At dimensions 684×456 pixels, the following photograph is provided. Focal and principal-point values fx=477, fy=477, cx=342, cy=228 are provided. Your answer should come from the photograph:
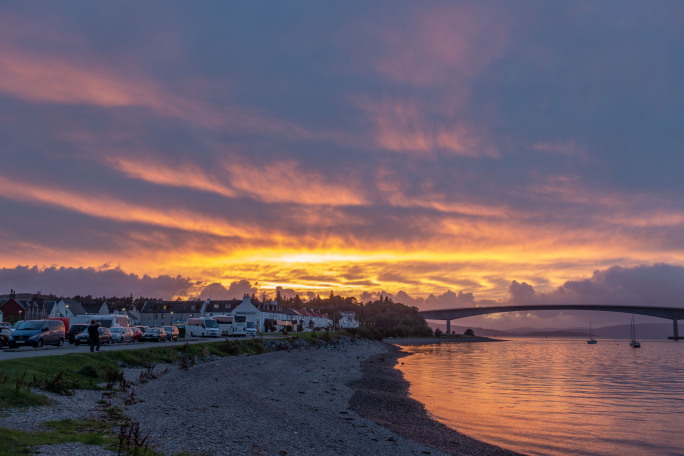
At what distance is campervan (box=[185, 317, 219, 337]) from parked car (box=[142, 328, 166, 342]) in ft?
57.4

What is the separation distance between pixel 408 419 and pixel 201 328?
194 ft

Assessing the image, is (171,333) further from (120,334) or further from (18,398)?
(18,398)

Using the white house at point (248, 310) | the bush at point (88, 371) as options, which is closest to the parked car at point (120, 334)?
the bush at point (88, 371)

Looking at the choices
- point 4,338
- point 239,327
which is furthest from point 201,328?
point 4,338

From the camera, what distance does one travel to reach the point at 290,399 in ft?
96.8

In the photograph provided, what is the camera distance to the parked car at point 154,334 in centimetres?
6053

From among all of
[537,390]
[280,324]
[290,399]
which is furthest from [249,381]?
[280,324]

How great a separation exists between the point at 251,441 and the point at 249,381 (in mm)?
18038


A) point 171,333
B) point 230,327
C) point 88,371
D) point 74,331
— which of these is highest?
point 74,331

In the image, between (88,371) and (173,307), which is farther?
(173,307)

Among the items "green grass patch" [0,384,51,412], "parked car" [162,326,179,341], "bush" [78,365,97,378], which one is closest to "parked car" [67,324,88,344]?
"parked car" [162,326,179,341]

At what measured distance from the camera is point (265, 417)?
22.4 m

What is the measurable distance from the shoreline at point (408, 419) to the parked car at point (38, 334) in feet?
91.1

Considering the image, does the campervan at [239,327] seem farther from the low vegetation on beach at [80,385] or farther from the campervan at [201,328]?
the low vegetation on beach at [80,385]
